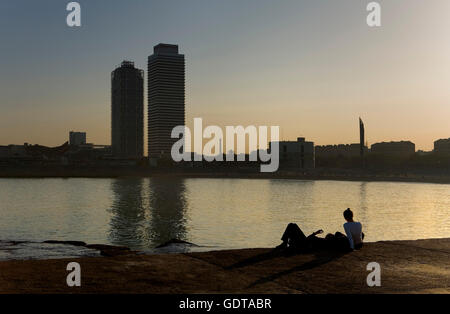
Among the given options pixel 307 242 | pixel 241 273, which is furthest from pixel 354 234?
pixel 241 273

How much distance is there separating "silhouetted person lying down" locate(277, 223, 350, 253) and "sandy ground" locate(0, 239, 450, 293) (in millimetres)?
445

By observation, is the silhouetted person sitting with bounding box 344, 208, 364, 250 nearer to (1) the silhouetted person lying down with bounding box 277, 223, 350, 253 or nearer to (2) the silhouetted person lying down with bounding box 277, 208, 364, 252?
(2) the silhouetted person lying down with bounding box 277, 208, 364, 252

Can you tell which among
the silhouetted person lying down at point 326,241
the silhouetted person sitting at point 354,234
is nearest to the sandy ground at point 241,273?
the silhouetted person sitting at point 354,234

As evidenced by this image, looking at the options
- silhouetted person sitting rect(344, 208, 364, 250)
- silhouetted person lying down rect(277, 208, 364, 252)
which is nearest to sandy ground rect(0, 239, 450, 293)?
silhouetted person sitting rect(344, 208, 364, 250)

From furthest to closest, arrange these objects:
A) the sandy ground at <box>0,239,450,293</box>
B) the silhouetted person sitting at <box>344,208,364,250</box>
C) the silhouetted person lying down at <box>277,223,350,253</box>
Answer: the silhouetted person sitting at <box>344,208,364,250</box> → the silhouetted person lying down at <box>277,223,350,253</box> → the sandy ground at <box>0,239,450,293</box>

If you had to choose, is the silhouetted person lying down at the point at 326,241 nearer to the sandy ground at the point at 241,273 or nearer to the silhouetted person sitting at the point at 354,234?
the silhouetted person sitting at the point at 354,234

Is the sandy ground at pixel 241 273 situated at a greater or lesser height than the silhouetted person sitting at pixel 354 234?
lesser

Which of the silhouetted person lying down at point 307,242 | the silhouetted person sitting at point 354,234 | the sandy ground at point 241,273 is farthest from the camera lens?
the silhouetted person sitting at point 354,234

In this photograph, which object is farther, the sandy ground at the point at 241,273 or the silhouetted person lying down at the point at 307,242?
the silhouetted person lying down at the point at 307,242

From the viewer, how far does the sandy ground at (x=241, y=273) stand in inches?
311

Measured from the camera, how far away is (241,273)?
912cm

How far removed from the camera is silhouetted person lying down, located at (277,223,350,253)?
11.7 meters

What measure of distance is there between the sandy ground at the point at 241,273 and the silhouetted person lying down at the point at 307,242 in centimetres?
45

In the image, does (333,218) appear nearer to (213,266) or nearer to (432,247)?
(432,247)
